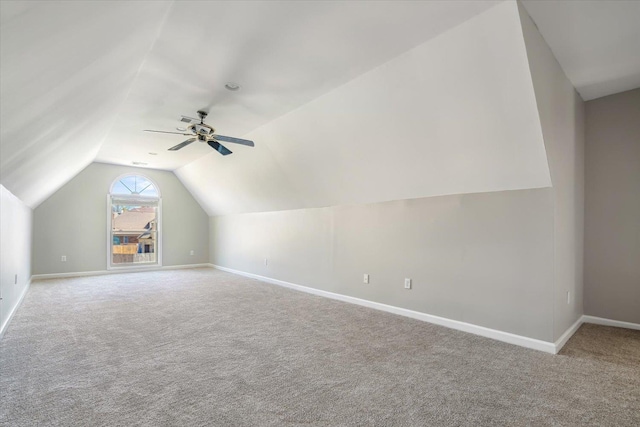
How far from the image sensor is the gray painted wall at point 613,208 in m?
3.66

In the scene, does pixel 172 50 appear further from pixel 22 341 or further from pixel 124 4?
pixel 22 341

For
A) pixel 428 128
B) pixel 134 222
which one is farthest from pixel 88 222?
pixel 428 128

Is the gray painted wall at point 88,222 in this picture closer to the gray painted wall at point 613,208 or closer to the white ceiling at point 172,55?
the white ceiling at point 172,55

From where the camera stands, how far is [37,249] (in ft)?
22.8

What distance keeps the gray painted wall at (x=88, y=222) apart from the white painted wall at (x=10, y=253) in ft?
8.02

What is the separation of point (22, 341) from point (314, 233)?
375 cm

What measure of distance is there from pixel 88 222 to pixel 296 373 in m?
7.23

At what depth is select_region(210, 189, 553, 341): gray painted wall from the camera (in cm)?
309

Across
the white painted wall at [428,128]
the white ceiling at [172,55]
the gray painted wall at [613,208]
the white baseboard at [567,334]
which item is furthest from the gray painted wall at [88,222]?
the gray painted wall at [613,208]

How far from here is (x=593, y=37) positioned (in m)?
2.62

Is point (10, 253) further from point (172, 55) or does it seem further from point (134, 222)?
point (134, 222)

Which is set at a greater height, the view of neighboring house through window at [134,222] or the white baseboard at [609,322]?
the view of neighboring house through window at [134,222]

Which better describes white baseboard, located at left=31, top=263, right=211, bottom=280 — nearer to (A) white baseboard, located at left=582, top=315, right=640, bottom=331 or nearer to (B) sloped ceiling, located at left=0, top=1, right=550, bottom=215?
(B) sloped ceiling, located at left=0, top=1, right=550, bottom=215

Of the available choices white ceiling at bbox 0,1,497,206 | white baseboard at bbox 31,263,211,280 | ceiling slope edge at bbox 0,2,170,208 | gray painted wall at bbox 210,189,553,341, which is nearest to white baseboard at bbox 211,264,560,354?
gray painted wall at bbox 210,189,553,341
